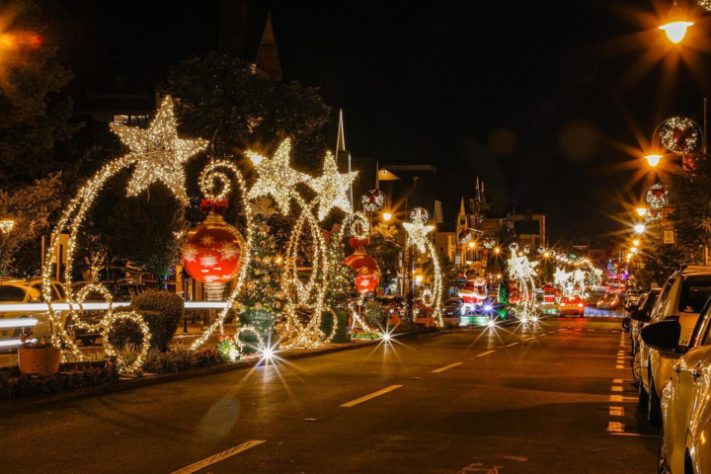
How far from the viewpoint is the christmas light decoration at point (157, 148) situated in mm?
17609

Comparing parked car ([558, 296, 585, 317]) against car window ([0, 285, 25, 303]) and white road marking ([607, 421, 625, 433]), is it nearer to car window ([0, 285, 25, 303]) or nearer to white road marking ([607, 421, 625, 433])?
car window ([0, 285, 25, 303])

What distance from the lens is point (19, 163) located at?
3162 centimetres

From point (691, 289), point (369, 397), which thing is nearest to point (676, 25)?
point (691, 289)

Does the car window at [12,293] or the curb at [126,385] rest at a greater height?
the car window at [12,293]

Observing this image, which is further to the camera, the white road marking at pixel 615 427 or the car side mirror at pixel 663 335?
the white road marking at pixel 615 427

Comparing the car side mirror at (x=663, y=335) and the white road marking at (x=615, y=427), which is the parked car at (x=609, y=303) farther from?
the car side mirror at (x=663, y=335)

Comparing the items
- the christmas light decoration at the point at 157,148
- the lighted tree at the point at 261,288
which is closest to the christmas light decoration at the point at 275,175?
the lighted tree at the point at 261,288

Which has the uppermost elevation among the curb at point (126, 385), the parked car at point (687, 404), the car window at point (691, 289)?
the car window at point (691, 289)

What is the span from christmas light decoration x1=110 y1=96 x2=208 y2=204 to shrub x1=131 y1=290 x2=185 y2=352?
3.45 m

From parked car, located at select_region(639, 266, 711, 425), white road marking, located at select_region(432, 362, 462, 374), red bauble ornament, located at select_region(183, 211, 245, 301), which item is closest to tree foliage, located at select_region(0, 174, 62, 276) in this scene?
red bauble ornament, located at select_region(183, 211, 245, 301)

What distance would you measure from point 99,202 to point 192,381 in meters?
27.1

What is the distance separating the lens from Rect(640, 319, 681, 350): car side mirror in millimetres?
8039

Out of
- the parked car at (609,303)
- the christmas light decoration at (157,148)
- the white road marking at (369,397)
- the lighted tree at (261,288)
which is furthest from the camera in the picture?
the parked car at (609,303)

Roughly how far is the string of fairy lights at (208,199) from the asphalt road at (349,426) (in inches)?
80.2
